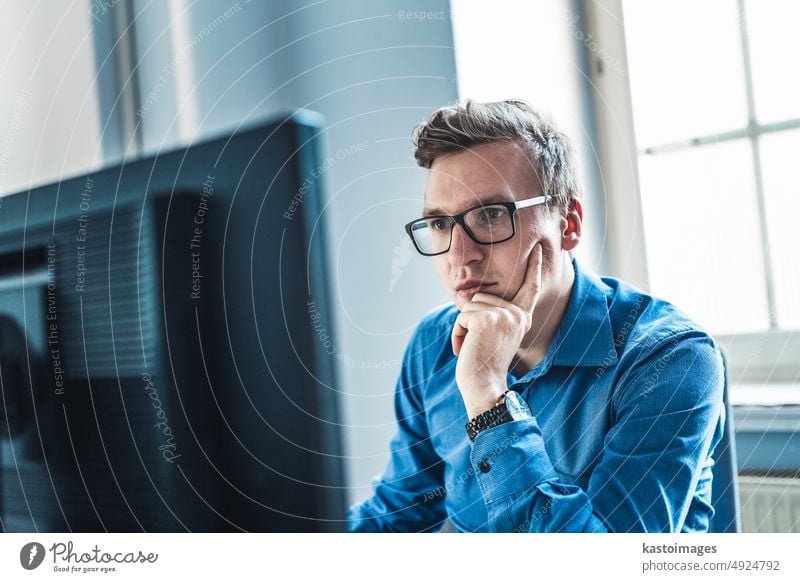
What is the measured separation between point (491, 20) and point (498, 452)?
334 millimetres

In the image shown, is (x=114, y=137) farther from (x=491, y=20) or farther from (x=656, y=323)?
(x=656, y=323)

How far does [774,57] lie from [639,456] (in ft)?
1.07

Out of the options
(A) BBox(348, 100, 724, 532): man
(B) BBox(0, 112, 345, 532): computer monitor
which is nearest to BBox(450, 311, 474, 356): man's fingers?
(A) BBox(348, 100, 724, 532): man

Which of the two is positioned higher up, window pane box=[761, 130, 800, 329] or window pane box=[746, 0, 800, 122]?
window pane box=[746, 0, 800, 122]

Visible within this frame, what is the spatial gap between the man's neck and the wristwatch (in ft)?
0.10

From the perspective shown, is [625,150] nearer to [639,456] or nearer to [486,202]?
[486,202]

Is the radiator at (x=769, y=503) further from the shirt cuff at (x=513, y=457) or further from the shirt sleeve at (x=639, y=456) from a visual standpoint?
the shirt cuff at (x=513, y=457)

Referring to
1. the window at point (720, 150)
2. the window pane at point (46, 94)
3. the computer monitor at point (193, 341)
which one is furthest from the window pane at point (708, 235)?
the window pane at point (46, 94)

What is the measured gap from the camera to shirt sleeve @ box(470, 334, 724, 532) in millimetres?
453

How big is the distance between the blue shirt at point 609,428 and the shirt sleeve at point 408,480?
0.05m

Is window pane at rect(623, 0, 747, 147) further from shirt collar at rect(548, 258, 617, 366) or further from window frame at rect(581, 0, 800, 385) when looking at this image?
shirt collar at rect(548, 258, 617, 366)

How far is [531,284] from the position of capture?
0.49 m

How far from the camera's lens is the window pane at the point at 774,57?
1.57ft
